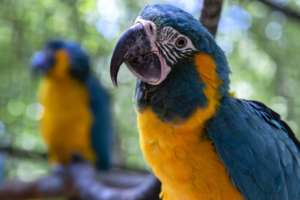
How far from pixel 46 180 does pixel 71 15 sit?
1.02 m

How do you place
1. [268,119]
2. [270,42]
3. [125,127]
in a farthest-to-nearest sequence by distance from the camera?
[125,127]
[270,42]
[268,119]

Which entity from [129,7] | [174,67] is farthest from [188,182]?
[129,7]

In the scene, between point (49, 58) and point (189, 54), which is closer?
point (189, 54)

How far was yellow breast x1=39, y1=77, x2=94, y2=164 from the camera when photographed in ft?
12.9

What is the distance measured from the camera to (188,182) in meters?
1.50

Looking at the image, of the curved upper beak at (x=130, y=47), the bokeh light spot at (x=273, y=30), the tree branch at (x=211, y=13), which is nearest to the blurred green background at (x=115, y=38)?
the bokeh light spot at (x=273, y=30)

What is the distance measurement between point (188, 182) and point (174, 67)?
1.02 feet

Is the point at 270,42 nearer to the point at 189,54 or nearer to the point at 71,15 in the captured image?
the point at 71,15

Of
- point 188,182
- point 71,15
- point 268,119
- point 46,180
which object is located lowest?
point 46,180

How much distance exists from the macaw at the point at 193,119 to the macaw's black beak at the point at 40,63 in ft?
7.58

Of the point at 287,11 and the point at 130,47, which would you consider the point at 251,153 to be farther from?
the point at 287,11

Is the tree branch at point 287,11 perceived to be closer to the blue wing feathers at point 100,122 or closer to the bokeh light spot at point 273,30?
the bokeh light spot at point 273,30

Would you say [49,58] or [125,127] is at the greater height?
[49,58]

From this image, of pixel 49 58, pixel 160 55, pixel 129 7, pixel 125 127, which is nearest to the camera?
pixel 160 55
